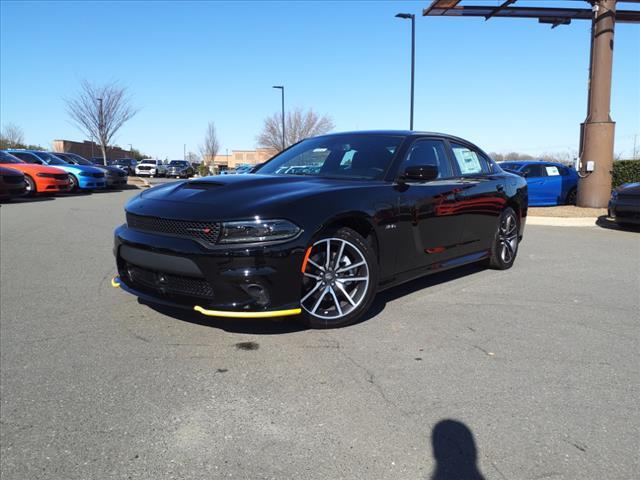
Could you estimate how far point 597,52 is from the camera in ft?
42.0

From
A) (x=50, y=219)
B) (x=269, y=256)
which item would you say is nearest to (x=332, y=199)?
(x=269, y=256)

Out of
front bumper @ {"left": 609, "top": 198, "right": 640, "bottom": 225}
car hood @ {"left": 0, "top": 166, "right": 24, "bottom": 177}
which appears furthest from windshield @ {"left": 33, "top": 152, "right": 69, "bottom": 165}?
front bumper @ {"left": 609, "top": 198, "right": 640, "bottom": 225}

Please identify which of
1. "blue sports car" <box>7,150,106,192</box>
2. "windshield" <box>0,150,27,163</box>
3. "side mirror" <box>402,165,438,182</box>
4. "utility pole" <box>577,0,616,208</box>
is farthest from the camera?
"blue sports car" <box>7,150,106,192</box>

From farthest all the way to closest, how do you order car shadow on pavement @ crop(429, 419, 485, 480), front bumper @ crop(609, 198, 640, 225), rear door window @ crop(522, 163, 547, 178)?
rear door window @ crop(522, 163, 547, 178), front bumper @ crop(609, 198, 640, 225), car shadow on pavement @ crop(429, 419, 485, 480)

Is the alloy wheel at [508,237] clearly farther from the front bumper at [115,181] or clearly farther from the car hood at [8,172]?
the front bumper at [115,181]

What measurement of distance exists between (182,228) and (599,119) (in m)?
12.9

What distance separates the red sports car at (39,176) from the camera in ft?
51.9

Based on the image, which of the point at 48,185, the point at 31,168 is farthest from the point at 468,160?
the point at 31,168

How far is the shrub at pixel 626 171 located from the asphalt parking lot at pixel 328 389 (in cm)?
1271

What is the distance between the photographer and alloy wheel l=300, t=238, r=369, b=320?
364 cm

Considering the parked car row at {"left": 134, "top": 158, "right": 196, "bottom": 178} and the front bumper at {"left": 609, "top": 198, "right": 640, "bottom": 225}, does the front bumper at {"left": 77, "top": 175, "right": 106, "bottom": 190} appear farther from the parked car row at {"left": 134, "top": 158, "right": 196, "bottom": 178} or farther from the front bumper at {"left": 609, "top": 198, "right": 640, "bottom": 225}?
the parked car row at {"left": 134, "top": 158, "right": 196, "bottom": 178}

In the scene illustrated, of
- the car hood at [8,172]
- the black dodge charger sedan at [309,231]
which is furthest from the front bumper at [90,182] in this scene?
the black dodge charger sedan at [309,231]

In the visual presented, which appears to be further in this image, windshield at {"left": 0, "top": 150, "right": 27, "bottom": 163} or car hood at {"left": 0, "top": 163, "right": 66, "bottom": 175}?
windshield at {"left": 0, "top": 150, "right": 27, "bottom": 163}

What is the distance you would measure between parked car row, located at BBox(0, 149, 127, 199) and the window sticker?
13.0 meters
